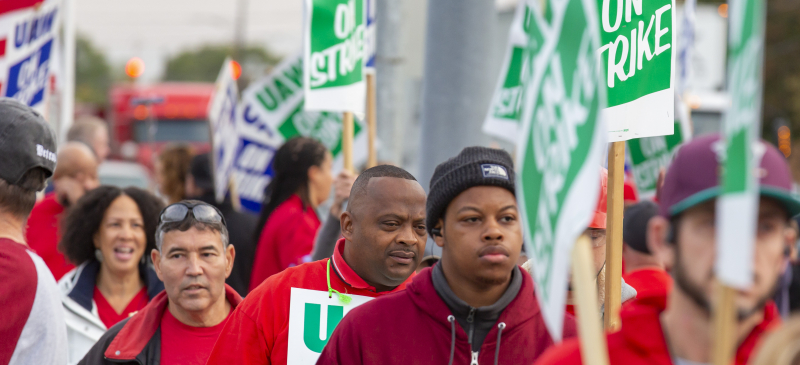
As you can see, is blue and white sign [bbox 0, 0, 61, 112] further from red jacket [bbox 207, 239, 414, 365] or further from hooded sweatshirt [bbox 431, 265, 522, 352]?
hooded sweatshirt [bbox 431, 265, 522, 352]

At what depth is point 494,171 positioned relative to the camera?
279 centimetres

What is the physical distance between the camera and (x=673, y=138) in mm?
6758

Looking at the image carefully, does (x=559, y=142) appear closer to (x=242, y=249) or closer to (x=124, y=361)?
(x=124, y=361)

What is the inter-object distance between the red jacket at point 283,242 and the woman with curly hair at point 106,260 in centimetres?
74

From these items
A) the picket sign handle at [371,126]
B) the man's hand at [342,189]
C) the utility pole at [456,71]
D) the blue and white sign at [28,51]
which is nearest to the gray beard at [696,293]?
the man's hand at [342,189]

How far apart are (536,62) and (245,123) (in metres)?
6.47

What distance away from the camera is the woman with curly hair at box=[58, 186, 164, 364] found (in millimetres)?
4418

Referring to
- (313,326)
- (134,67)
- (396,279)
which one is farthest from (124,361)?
Answer: (134,67)

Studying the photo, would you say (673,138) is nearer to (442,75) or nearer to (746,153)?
(442,75)

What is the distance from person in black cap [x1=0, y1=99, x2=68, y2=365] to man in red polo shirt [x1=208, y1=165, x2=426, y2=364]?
1.85 ft

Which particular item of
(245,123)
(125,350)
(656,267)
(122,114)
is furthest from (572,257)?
(122,114)

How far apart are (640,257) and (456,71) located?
6.91 ft

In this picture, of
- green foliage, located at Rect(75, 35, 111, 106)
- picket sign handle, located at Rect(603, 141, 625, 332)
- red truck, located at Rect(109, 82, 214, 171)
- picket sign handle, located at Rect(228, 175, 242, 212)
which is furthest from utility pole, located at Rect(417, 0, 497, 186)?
green foliage, located at Rect(75, 35, 111, 106)

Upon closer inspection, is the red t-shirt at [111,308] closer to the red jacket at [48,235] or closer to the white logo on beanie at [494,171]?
the red jacket at [48,235]
